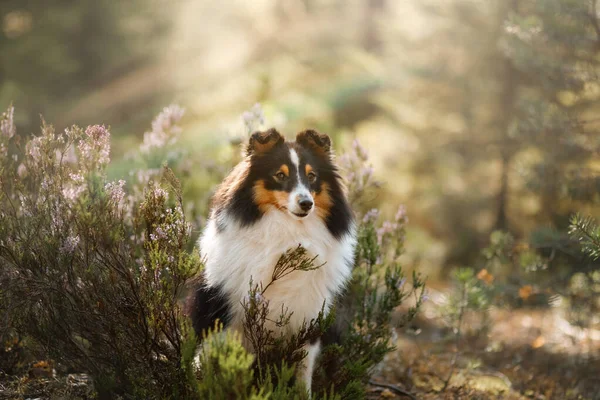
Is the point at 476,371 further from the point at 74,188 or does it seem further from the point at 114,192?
the point at 74,188

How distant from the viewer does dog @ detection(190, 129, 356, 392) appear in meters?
3.57

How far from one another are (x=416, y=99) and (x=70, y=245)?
8.05 m

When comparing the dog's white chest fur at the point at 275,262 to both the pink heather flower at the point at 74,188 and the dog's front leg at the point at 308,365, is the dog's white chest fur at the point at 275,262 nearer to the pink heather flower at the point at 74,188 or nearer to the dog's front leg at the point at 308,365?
the dog's front leg at the point at 308,365

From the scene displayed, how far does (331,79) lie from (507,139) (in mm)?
3828

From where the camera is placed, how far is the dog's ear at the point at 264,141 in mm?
3838

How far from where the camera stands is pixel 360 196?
4898 mm

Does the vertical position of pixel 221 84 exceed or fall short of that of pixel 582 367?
it exceeds it

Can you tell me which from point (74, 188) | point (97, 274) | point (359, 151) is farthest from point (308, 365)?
point (359, 151)

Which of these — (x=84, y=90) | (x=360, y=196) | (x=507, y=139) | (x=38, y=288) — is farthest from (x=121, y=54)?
(x=38, y=288)

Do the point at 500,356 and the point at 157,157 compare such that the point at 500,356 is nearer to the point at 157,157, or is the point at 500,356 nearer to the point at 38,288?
the point at 157,157

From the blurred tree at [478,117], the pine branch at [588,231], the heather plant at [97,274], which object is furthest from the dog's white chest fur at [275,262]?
the blurred tree at [478,117]

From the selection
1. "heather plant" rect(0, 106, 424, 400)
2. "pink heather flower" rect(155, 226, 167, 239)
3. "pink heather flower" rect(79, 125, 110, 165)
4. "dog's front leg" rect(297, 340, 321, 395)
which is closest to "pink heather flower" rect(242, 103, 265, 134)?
"heather plant" rect(0, 106, 424, 400)

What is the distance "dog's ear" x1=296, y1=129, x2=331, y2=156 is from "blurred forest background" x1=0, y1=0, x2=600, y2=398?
156 centimetres

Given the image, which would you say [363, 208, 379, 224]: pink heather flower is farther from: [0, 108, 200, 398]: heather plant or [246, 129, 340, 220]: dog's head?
[0, 108, 200, 398]: heather plant
